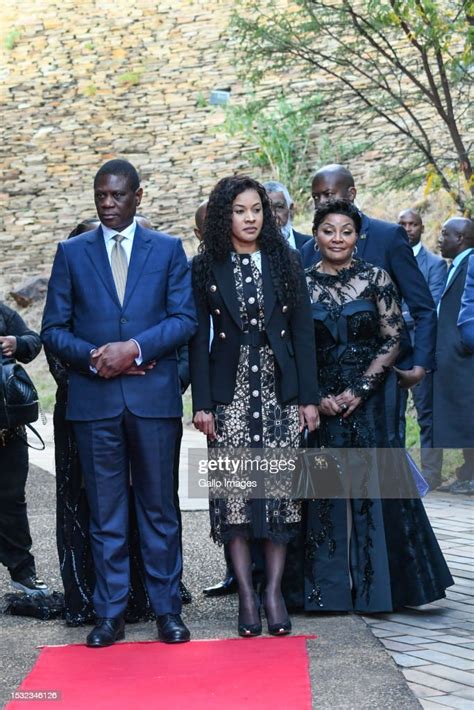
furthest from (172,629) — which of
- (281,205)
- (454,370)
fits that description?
(454,370)

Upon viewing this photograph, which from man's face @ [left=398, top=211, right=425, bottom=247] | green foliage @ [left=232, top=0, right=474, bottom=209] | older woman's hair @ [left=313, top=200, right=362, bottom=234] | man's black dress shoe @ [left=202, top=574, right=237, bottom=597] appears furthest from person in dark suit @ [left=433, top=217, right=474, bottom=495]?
older woman's hair @ [left=313, top=200, right=362, bottom=234]

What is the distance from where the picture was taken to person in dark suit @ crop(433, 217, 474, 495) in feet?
32.8

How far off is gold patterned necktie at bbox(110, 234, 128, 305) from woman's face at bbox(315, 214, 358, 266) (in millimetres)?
1010

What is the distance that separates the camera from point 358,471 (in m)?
6.33

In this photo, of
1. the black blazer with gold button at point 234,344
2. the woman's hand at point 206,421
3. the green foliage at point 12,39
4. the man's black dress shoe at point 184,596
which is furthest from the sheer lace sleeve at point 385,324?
the green foliage at point 12,39

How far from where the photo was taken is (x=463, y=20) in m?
9.91

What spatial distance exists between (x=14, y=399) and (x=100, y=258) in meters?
0.81

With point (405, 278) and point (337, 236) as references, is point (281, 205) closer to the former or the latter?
point (405, 278)

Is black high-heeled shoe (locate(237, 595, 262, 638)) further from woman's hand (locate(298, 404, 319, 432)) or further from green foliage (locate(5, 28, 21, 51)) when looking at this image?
green foliage (locate(5, 28, 21, 51))

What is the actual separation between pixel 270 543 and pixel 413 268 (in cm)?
169

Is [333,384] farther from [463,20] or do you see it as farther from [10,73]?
[10,73]

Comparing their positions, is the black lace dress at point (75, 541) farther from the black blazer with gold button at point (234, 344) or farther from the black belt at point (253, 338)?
the black belt at point (253, 338)

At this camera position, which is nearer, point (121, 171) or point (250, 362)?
point (121, 171)

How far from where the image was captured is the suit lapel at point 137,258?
595 centimetres
